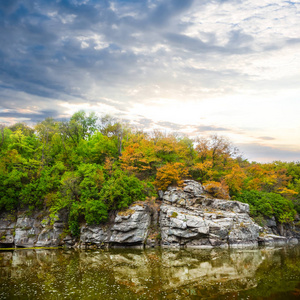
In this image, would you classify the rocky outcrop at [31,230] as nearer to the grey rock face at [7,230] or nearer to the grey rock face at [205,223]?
the grey rock face at [7,230]

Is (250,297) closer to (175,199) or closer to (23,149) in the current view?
(175,199)

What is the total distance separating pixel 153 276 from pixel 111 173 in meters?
25.9

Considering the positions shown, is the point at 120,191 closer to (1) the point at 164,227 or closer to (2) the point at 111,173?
(2) the point at 111,173

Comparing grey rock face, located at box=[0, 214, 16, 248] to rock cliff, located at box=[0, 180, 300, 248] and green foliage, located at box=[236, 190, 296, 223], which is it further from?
green foliage, located at box=[236, 190, 296, 223]

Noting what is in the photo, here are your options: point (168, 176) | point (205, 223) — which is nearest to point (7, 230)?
point (168, 176)

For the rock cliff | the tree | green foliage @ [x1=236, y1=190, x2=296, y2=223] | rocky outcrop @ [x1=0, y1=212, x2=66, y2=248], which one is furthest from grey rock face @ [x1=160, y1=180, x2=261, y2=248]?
rocky outcrop @ [x1=0, y1=212, x2=66, y2=248]

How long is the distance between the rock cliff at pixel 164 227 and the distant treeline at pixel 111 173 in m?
2.32

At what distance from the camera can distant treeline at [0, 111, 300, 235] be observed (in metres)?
40.6

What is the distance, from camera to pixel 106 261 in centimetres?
2688

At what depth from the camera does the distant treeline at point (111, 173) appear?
133 feet

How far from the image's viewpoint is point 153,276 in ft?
66.8

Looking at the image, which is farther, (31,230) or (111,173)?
(111,173)

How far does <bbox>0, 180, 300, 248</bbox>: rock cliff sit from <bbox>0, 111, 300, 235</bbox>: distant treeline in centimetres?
232

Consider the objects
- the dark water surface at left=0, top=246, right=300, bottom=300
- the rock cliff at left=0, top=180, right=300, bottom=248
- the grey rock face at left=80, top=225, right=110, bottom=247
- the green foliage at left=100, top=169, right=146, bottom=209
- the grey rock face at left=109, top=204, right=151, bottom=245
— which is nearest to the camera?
the dark water surface at left=0, top=246, right=300, bottom=300
